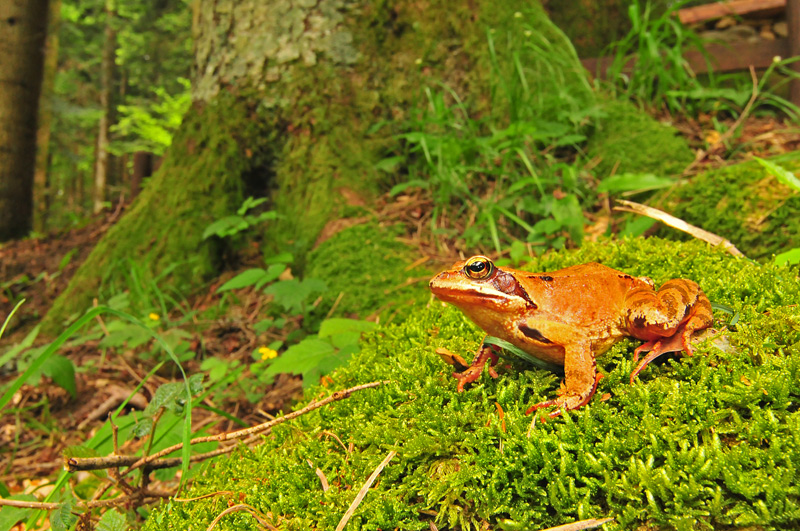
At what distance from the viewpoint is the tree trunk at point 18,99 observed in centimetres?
883

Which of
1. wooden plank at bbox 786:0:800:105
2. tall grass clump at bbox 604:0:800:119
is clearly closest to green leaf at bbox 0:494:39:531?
tall grass clump at bbox 604:0:800:119

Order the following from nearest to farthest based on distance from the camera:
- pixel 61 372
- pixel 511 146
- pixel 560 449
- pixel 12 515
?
pixel 560 449 → pixel 12 515 → pixel 61 372 → pixel 511 146

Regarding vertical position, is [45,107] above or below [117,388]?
above

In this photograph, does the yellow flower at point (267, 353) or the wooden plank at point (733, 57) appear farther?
the wooden plank at point (733, 57)

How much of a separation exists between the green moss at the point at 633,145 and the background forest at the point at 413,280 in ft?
0.09

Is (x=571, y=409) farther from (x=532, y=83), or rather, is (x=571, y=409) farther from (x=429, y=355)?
(x=532, y=83)

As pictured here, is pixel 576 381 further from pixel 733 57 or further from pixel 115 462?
pixel 733 57

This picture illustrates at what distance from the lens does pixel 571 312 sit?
5.95 ft

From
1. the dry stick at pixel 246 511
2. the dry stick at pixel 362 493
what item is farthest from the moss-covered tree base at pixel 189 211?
the dry stick at pixel 362 493

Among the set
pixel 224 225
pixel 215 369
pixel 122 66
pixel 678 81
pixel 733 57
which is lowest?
pixel 215 369

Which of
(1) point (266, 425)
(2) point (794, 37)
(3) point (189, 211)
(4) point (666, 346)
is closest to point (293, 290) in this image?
(1) point (266, 425)

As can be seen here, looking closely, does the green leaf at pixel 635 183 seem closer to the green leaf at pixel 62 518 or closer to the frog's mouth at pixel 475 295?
the frog's mouth at pixel 475 295

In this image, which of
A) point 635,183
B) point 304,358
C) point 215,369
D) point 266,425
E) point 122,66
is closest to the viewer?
point 266,425

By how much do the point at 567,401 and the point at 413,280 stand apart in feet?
7.49
